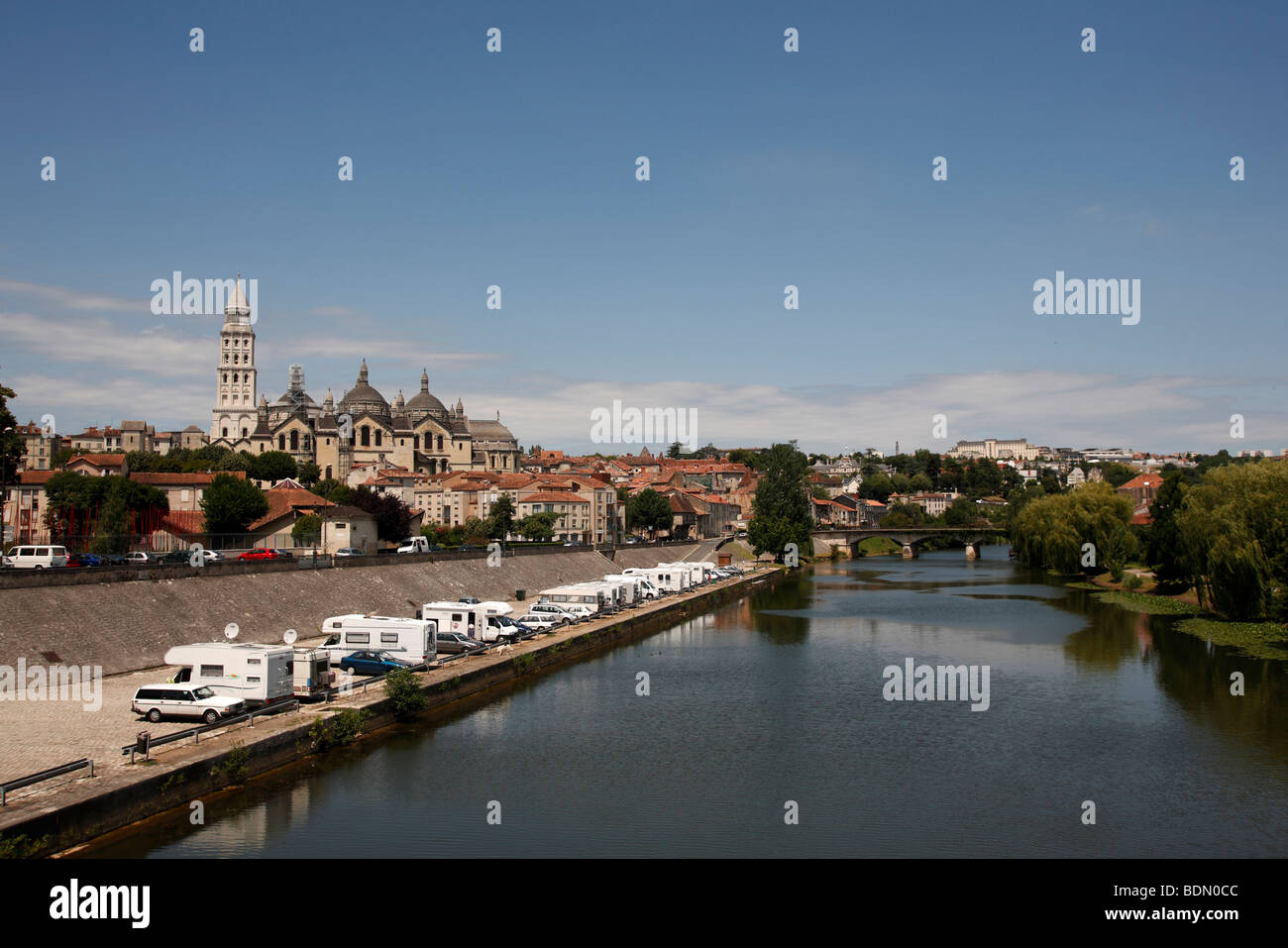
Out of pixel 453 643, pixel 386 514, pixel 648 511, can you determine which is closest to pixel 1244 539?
pixel 453 643

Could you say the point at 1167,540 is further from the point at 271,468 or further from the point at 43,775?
the point at 271,468

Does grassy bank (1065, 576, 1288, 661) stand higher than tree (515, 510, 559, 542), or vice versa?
tree (515, 510, 559, 542)

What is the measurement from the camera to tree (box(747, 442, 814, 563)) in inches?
3455

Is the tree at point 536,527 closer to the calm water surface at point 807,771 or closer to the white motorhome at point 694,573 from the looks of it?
the white motorhome at point 694,573

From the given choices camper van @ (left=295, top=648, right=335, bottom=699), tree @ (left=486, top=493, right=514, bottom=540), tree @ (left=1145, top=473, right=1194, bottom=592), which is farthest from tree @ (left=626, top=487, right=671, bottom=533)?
camper van @ (left=295, top=648, right=335, bottom=699)

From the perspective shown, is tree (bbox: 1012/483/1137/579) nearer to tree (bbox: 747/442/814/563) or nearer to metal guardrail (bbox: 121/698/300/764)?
tree (bbox: 747/442/814/563)

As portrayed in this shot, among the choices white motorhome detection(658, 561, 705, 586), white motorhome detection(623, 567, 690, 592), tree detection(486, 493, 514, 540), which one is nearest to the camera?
white motorhome detection(623, 567, 690, 592)

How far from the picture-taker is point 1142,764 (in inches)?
869

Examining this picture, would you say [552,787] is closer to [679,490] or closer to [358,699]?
[358,699]

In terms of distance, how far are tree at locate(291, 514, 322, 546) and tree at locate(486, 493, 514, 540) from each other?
18611 millimetres

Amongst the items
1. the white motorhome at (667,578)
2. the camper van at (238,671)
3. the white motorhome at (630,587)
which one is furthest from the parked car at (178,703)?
the white motorhome at (667,578)
